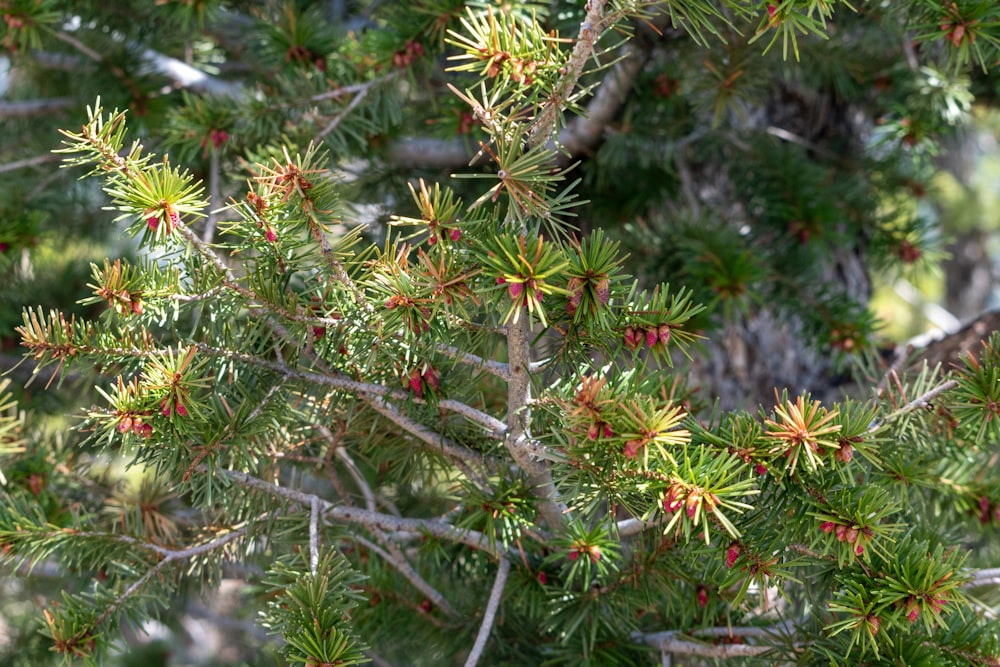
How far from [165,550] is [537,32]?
85 centimetres

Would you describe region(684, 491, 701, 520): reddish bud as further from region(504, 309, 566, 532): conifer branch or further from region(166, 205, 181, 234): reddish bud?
region(166, 205, 181, 234): reddish bud

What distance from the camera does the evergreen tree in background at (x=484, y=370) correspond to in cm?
96

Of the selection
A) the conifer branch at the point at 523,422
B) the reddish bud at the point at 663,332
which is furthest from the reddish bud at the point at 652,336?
the conifer branch at the point at 523,422

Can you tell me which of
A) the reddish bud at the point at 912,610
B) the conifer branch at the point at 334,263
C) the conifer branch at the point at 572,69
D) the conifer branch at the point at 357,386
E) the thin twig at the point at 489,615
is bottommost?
the thin twig at the point at 489,615

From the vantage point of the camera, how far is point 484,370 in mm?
1101

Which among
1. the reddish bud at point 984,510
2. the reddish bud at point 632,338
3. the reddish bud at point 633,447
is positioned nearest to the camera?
the reddish bud at point 633,447

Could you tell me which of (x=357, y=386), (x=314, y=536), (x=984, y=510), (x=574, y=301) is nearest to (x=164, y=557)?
(x=314, y=536)

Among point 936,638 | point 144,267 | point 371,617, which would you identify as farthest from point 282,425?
point 936,638

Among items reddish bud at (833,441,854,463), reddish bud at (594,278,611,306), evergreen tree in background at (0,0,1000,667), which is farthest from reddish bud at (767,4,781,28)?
reddish bud at (833,441,854,463)

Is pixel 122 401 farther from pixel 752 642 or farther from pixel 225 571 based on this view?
pixel 752 642

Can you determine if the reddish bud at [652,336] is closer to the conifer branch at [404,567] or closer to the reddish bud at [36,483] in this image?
the conifer branch at [404,567]

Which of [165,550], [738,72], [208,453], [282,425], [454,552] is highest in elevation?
[738,72]

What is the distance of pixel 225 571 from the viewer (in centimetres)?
163

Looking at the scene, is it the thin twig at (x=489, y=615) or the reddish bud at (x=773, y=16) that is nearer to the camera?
the reddish bud at (x=773, y=16)
